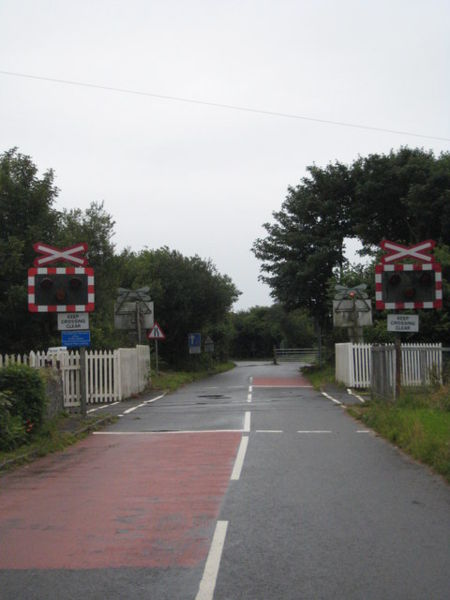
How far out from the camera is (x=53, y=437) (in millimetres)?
12812

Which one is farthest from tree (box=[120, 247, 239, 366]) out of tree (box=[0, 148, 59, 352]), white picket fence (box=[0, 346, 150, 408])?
white picket fence (box=[0, 346, 150, 408])

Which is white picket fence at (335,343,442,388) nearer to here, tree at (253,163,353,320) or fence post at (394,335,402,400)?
fence post at (394,335,402,400)

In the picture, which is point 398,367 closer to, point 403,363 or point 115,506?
point 403,363

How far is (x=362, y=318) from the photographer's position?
30609 millimetres

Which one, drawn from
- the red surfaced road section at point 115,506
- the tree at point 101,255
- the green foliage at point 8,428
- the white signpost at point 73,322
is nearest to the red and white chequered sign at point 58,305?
the white signpost at point 73,322

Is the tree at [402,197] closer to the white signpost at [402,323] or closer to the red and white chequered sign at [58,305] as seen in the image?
the white signpost at [402,323]

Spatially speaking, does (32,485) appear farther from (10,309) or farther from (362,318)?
(362,318)

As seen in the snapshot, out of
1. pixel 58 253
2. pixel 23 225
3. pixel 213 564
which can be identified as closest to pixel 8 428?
pixel 58 253

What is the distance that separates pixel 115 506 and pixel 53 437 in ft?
17.5

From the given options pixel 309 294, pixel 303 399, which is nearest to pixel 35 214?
pixel 303 399

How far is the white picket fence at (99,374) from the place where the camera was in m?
20.4

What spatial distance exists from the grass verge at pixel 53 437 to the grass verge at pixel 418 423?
18.9 ft

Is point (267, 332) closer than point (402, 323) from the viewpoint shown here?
No

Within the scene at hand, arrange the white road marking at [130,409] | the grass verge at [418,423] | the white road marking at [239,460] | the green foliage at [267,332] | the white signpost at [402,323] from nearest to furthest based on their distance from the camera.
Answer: the white road marking at [239,460], the grass verge at [418,423], the white signpost at [402,323], the white road marking at [130,409], the green foliage at [267,332]
